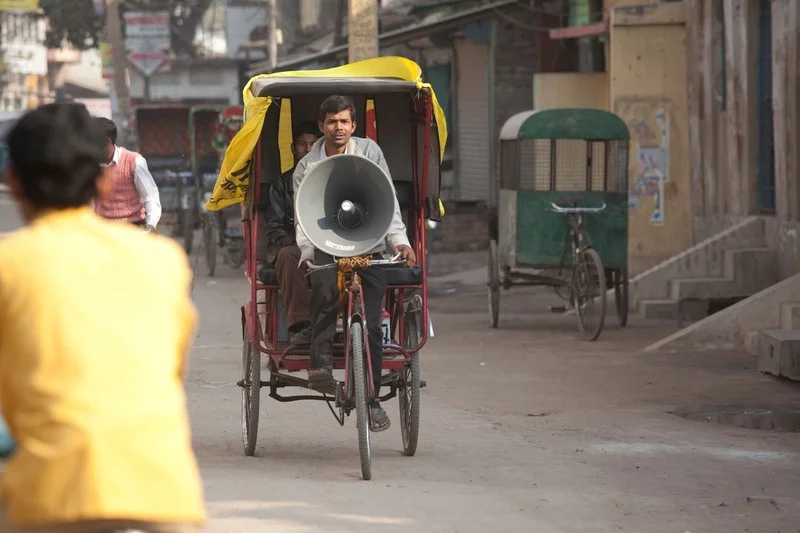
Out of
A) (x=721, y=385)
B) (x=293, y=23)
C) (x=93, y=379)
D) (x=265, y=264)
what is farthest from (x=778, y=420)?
(x=293, y=23)

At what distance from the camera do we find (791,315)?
40.5 feet

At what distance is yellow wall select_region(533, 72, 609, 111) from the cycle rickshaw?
12.3m

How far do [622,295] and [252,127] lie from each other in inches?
299

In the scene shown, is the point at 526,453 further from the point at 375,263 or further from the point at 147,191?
the point at 147,191

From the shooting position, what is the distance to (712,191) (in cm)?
1742

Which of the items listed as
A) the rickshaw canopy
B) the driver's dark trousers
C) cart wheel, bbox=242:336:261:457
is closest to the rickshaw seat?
the driver's dark trousers

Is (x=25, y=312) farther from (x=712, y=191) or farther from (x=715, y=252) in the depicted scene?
Result: (x=712, y=191)

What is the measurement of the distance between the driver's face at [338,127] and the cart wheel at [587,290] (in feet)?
20.6

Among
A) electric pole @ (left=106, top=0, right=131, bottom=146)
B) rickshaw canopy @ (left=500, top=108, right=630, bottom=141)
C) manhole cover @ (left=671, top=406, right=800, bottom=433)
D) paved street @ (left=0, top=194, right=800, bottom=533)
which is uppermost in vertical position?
electric pole @ (left=106, top=0, right=131, bottom=146)

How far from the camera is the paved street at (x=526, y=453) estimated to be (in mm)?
6445

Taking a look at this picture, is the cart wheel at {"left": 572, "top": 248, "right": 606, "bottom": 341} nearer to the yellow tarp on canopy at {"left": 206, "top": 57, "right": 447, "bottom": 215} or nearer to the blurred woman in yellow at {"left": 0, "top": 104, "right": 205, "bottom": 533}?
the yellow tarp on canopy at {"left": 206, "top": 57, "right": 447, "bottom": 215}

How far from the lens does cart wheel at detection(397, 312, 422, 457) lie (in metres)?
7.72

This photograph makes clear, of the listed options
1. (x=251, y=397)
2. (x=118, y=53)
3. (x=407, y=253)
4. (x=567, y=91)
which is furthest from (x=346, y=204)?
(x=118, y=53)

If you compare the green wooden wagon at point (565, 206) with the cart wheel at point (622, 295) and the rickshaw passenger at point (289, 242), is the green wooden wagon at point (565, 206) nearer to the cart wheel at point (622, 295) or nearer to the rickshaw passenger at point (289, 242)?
the cart wheel at point (622, 295)
